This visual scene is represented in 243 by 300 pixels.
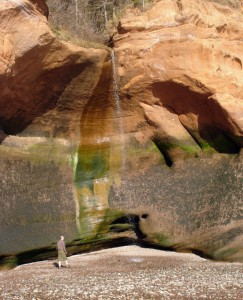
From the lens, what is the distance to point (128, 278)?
333 inches

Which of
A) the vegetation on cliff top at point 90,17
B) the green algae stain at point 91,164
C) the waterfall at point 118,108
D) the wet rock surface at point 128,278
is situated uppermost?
the vegetation on cliff top at point 90,17

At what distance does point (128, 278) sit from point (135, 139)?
387cm

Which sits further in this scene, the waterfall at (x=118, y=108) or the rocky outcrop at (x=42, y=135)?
the waterfall at (x=118, y=108)

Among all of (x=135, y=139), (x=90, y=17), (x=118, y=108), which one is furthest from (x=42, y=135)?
(x=90, y=17)

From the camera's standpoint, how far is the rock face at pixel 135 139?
1048cm

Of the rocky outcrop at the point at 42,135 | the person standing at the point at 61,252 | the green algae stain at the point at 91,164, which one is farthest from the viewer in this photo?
the green algae stain at the point at 91,164

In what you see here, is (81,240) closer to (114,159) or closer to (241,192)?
(114,159)

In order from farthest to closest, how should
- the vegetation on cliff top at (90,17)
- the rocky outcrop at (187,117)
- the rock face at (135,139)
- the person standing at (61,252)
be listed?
the vegetation on cliff top at (90,17) < the rocky outcrop at (187,117) < the rock face at (135,139) < the person standing at (61,252)

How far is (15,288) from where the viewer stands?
7.91m

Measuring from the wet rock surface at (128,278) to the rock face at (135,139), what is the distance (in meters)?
0.62

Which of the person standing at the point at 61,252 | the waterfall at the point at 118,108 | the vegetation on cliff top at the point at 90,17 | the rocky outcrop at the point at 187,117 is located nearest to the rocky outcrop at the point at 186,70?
the rocky outcrop at the point at 187,117

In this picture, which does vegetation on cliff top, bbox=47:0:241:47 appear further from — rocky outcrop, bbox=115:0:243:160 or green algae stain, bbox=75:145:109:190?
green algae stain, bbox=75:145:109:190

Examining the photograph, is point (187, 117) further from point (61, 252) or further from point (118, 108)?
point (61, 252)

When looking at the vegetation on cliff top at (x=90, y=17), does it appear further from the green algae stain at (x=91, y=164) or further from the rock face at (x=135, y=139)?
the green algae stain at (x=91, y=164)
